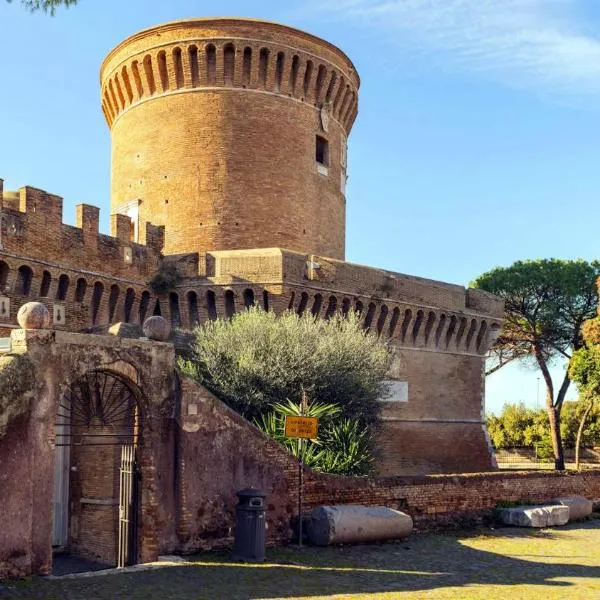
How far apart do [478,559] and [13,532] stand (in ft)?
19.0

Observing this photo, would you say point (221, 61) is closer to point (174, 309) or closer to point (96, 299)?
point (174, 309)

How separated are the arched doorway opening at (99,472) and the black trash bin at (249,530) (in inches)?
49.6

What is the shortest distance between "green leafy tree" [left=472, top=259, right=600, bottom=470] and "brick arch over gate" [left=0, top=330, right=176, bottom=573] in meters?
22.1

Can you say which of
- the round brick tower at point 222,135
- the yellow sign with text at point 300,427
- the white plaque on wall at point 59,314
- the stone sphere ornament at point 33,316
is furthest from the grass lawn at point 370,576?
the round brick tower at point 222,135

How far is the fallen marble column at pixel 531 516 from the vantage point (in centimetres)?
1366

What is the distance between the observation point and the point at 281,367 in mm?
14422

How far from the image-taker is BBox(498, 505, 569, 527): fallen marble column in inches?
538

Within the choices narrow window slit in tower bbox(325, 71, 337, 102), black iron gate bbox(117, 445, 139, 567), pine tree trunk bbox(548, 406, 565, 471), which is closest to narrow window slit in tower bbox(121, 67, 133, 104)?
narrow window slit in tower bbox(325, 71, 337, 102)

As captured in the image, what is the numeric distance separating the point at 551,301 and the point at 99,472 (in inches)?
881

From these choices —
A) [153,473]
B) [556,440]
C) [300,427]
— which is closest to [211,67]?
[300,427]

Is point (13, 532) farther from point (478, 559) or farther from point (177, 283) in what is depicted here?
point (177, 283)

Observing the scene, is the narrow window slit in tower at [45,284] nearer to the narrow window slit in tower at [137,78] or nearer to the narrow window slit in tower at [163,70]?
the narrow window slit in tower at [163,70]

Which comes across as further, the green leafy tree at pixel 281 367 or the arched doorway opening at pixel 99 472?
the green leafy tree at pixel 281 367

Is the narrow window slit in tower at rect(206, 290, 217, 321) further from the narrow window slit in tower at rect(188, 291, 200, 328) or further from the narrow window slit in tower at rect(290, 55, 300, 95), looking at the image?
the narrow window slit in tower at rect(290, 55, 300, 95)
